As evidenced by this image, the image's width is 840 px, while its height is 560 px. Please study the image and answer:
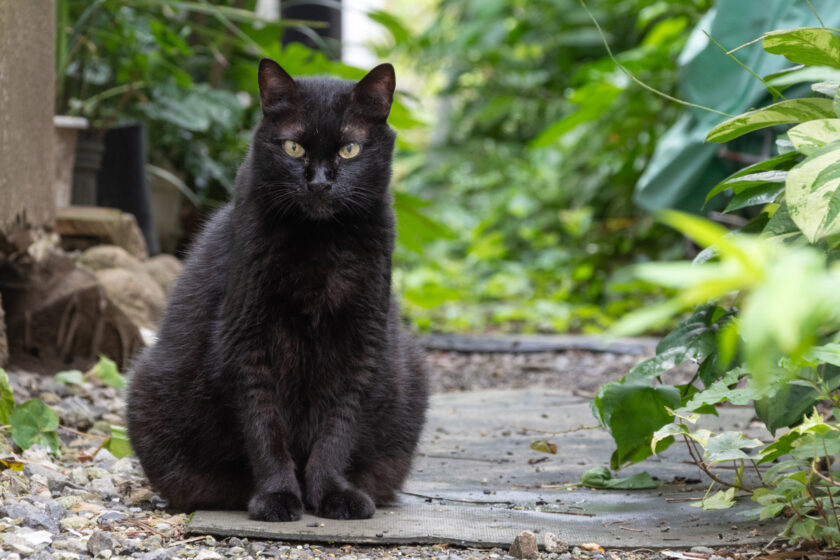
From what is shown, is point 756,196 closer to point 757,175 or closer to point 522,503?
point 757,175

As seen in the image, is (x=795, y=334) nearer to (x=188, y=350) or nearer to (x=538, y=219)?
(x=188, y=350)

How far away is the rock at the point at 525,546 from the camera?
1680mm

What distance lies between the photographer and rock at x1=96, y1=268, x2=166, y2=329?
138 inches

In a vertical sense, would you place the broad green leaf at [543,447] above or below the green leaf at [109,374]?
above

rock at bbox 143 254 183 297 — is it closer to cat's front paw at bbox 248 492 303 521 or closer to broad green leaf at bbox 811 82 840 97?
cat's front paw at bbox 248 492 303 521

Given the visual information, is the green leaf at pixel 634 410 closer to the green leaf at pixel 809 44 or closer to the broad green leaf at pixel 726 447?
the broad green leaf at pixel 726 447

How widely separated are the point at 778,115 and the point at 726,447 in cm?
67

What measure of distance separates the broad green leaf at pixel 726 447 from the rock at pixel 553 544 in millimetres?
335

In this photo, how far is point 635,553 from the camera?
1727 mm

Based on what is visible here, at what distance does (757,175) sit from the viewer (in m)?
1.80

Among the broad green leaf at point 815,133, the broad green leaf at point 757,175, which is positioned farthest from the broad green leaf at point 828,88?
the broad green leaf at point 815,133

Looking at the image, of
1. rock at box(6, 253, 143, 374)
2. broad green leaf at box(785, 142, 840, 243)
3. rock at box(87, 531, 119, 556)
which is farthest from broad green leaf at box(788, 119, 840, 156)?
rock at box(6, 253, 143, 374)

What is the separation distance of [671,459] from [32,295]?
2183mm

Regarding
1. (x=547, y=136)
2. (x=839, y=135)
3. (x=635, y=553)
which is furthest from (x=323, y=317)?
(x=547, y=136)
